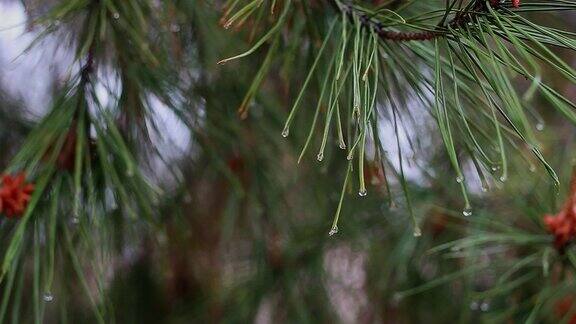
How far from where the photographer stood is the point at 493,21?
606 millimetres

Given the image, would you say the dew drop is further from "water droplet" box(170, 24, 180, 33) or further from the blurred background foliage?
"water droplet" box(170, 24, 180, 33)

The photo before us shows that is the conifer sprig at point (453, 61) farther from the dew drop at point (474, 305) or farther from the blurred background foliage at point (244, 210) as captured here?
the dew drop at point (474, 305)

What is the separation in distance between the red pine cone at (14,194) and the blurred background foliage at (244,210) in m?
0.03

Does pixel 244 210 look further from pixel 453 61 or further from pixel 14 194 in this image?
pixel 453 61

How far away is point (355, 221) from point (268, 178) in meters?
0.16

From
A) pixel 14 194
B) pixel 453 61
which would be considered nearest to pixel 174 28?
pixel 14 194

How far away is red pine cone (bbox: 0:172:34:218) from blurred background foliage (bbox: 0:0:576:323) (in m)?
0.03

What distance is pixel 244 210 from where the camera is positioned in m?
1.19

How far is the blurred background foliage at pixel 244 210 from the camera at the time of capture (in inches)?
35.6

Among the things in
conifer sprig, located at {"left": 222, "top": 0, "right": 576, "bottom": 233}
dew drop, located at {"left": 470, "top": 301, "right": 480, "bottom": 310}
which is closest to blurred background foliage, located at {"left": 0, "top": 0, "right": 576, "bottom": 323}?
dew drop, located at {"left": 470, "top": 301, "right": 480, "bottom": 310}

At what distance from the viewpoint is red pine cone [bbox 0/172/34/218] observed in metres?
0.79

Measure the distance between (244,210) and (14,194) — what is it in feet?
1.49

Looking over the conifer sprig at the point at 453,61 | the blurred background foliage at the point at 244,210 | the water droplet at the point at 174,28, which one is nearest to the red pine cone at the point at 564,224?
the blurred background foliage at the point at 244,210

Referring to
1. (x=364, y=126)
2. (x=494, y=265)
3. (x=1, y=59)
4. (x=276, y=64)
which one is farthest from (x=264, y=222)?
(x=364, y=126)
